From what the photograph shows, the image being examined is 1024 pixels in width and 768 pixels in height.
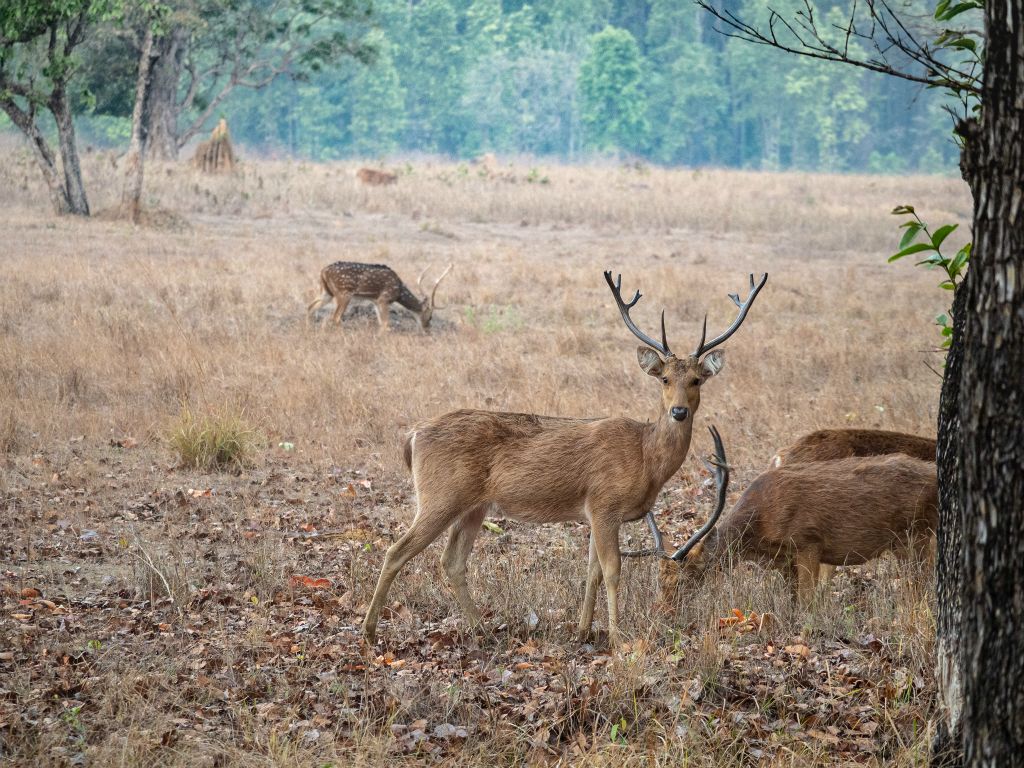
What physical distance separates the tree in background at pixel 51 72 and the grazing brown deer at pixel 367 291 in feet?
30.4

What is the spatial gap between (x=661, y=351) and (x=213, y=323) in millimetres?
9821

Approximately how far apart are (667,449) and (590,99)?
74.8 meters

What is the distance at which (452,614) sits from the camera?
6641 millimetres

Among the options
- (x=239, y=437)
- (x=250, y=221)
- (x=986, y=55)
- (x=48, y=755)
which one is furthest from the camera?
(x=250, y=221)

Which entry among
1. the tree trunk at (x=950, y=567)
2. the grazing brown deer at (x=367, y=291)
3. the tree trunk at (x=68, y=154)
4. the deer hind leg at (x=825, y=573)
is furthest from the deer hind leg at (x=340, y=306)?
the tree trunk at (x=950, y=567)

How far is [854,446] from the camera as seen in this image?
7613 millimetres

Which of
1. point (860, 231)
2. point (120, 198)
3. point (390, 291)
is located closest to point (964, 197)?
point (860, 231)

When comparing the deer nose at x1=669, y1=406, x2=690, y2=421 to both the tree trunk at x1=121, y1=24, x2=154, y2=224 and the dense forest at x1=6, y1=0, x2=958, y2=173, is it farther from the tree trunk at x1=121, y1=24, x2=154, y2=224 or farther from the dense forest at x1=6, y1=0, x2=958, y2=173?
the dense forest at x1=6, y1=0, x2=958, y2=173

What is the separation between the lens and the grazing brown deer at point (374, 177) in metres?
36.1

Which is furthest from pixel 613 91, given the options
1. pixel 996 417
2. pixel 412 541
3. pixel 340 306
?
pixel 996 417

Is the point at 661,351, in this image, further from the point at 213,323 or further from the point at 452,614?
the point at 213,323

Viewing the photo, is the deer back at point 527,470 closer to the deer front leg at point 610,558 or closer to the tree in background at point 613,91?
the deer front leg at point 610,558

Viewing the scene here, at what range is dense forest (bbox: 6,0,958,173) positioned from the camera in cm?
7606

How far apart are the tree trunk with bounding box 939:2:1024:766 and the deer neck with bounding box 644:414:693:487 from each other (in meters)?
2.68
